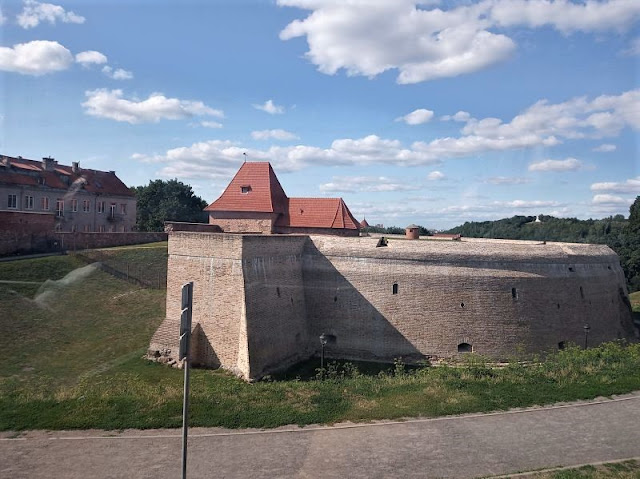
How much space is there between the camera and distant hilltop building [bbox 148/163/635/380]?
15828mm

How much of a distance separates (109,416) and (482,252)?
46.0 feet

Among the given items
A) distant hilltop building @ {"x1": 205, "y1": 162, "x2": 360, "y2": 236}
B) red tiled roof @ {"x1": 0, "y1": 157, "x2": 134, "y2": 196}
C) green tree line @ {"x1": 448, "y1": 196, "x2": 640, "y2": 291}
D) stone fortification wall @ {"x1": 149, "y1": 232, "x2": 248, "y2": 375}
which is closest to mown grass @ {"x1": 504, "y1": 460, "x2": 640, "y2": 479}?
stone fortification wall @ {"x1": 149, "y1": 232, "x2": 248, "y2": 375}

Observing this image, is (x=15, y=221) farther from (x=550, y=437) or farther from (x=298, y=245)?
(x=550, y=437)

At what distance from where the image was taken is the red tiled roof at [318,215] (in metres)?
23.2

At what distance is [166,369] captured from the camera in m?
14.9

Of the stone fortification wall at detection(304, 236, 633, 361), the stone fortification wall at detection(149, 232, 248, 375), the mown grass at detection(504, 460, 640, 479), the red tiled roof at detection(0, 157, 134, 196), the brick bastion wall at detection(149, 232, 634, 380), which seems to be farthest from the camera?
the red tiled roof at detection(0, 157, 134, 196)

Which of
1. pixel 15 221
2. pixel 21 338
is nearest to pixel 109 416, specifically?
pixel 21 338

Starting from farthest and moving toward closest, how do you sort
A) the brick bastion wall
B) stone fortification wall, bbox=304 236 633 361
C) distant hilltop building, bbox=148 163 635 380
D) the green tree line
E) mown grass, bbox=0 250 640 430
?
the green tree line, stone fortification wall, bbox=304 236 633 361, the brick bastion wall, distant hilltop building, bbox=148 163 635 380, mown grass, bbox=0 250 640 430

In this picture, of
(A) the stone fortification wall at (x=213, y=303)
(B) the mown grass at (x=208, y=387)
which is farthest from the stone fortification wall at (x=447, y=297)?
(A) the stone fortification wall at (x=213, y=303)

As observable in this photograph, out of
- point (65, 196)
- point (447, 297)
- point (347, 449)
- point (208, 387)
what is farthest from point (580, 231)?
point (347, 449)

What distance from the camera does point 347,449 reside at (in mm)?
8164

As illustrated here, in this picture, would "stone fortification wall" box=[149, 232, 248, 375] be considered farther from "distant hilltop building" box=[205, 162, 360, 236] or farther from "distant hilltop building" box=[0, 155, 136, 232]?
"distant hilltop building" box=[0, 155, 136, 232]

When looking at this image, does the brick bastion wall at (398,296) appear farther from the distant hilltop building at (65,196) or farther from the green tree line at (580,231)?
the green tree line at (580,231)

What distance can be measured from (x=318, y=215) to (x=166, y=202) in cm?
3323
